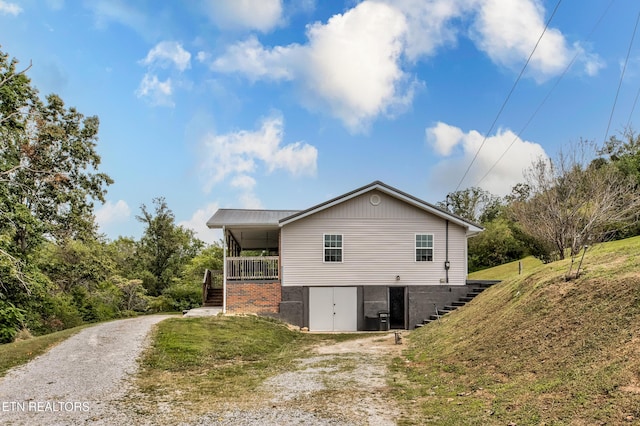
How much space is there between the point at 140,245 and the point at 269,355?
922 inches

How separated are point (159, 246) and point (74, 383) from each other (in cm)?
2418

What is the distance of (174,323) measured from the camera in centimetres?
1513

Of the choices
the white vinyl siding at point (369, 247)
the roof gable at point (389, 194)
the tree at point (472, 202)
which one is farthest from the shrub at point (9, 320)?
the tree at point (472, 202)

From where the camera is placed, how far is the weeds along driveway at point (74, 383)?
659cm

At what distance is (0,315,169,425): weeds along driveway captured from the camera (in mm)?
6594

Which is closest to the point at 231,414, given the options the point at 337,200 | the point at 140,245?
the point at 337,200

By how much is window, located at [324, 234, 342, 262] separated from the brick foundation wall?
2.45 m

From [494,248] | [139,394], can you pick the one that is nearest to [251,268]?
[139,394]

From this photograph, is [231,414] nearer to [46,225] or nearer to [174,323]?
[174,323]

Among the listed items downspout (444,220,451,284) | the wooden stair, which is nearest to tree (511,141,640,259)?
downspout (444,220,451,284)

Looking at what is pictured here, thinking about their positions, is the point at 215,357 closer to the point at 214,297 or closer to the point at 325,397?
the point at 325,397

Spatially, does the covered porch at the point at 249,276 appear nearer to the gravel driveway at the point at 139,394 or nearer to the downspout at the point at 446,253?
the gravel driveway at the point at 139,394

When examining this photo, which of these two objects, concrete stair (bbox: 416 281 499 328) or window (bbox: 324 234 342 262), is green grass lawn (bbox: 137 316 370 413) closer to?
window (bbox: 324 234 342 262)

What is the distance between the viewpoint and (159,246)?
31531 millimetres
